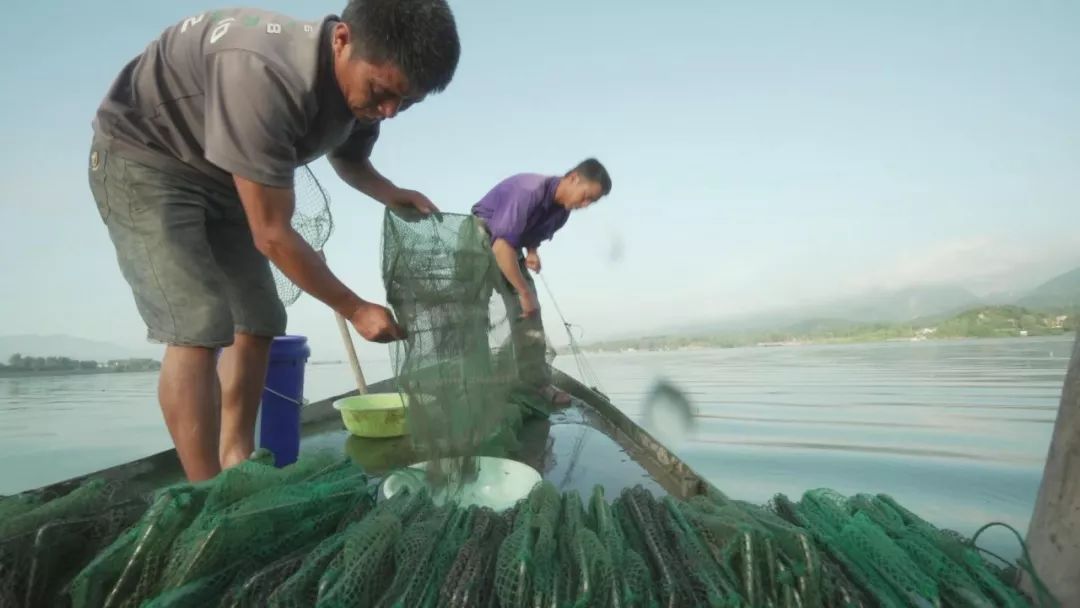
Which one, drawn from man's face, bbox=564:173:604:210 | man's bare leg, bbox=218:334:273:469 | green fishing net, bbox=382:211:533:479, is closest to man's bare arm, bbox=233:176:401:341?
green fishing net, bbox=382:211:533:479

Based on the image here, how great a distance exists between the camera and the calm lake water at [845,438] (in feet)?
12.2

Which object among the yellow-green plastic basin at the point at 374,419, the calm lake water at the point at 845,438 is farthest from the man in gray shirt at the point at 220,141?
the calm lake water at the point at 845,438

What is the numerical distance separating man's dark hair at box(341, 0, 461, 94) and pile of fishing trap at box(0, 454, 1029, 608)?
1.33 meters

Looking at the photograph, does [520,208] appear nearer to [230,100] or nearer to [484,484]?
Answer: [484,484]

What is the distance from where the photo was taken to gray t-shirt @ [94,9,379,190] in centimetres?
165

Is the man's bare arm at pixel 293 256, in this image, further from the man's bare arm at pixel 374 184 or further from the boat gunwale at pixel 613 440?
the boat gunwale at pixel 613 440

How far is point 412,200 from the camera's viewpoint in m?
2.61

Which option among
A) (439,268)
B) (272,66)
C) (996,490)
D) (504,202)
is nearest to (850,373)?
(996,490)

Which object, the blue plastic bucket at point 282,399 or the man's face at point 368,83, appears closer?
the man's face at point 368,83

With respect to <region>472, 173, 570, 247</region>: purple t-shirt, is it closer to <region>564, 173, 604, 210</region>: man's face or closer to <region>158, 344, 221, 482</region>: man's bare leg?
<region>564, 173, 604, 210</region>: man's face

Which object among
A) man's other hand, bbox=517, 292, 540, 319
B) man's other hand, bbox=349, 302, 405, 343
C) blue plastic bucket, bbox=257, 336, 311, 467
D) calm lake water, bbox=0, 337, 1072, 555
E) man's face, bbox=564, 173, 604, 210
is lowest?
calm lake water, bbox=0, 337, 1072, 555

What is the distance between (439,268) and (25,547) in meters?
1.60

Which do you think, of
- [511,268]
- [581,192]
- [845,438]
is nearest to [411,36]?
[511,268]

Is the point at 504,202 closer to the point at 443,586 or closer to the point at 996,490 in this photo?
the point at 443,586
